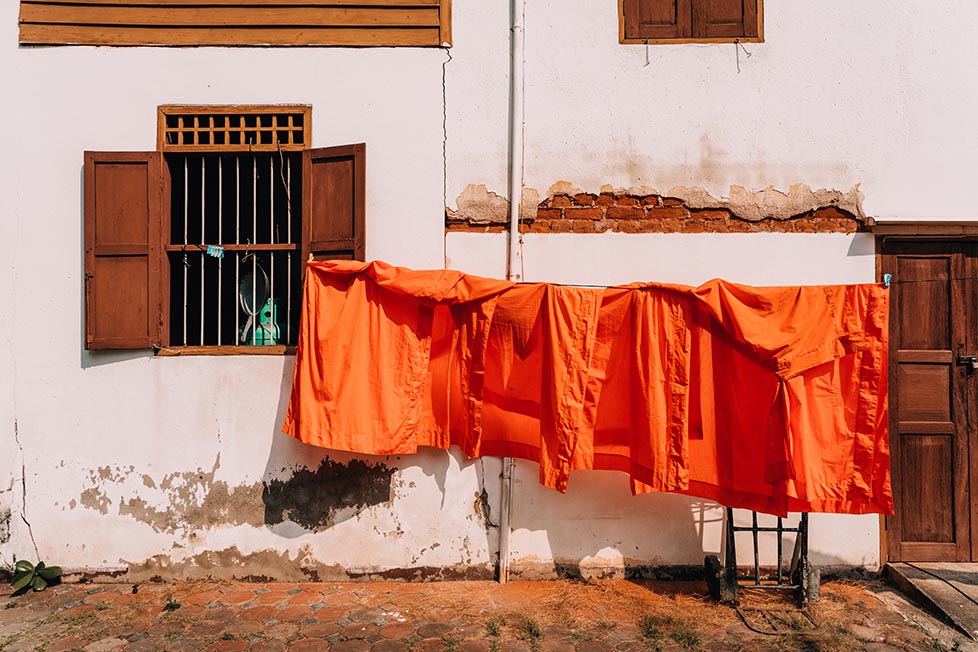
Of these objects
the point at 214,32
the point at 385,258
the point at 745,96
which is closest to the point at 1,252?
the point at 214,32

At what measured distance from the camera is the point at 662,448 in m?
3.91

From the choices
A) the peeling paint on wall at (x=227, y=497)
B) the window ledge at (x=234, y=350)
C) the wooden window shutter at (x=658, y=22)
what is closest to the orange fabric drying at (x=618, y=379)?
the window ledge at (x=234, y=350)

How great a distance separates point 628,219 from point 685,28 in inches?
55.4

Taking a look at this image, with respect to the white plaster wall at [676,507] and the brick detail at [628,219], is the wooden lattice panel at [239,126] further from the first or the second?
the white plaster wall at [676,507]

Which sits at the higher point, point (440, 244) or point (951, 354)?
point (440, 244)

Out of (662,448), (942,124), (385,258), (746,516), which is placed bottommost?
(746,516)

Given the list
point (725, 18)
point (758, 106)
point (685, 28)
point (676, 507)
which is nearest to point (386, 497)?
point (676, 507)

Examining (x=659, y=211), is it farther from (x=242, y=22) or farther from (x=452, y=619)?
(x=242, y=22)

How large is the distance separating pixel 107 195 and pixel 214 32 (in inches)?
53.7

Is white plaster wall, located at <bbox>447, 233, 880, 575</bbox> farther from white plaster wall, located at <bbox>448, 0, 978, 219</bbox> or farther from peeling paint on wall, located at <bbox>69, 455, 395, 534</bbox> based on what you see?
peeling paint on wall, located at <bbox>69, 455, 395, 534</bbox>

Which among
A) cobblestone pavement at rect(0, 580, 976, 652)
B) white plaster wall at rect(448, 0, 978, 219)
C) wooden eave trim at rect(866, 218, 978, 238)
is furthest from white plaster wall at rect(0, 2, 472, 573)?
wooden eave trim at rect(866, 218, 978, 238)

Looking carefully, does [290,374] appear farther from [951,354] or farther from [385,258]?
[951,354]

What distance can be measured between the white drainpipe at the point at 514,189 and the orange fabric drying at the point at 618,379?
290mm

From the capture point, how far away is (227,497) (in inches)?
173
